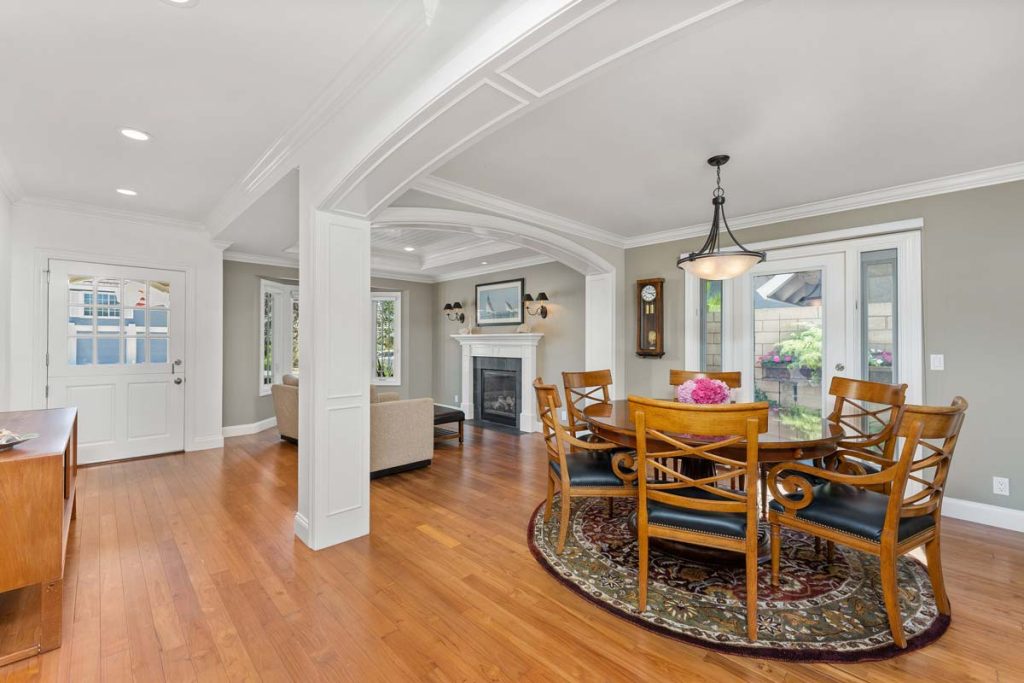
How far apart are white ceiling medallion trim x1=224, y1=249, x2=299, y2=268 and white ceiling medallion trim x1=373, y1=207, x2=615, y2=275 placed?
10.8 feet

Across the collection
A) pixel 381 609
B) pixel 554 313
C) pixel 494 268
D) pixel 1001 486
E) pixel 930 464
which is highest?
pixel 494 268

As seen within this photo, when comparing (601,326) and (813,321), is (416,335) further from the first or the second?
(813,321)

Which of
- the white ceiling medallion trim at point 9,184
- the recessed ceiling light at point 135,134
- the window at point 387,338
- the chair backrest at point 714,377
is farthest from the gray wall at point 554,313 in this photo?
the white ceiling medallion trim at point 9,184

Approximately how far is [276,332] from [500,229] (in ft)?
13.4

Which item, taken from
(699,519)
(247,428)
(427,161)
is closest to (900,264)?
(699,519)

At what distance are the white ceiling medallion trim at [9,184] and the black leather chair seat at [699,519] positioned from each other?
4667mm

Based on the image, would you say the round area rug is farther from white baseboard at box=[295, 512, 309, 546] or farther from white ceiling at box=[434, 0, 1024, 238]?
white ceiling at box=[434, 0, 1024, 238]

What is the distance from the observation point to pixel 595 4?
1210mm

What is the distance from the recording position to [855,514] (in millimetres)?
1896

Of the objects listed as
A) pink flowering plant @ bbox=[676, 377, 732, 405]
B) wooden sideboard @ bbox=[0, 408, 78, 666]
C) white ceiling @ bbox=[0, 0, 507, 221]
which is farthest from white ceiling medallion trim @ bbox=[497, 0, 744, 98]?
wooden sideboard @ bbox=[0, 408, 78, 666]

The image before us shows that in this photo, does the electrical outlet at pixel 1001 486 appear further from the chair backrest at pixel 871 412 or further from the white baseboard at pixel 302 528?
the white baseboard at pixel 302 528

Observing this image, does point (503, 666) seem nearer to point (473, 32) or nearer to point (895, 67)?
point (473, 32)

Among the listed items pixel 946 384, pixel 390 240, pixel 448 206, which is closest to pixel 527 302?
pixel 390 240

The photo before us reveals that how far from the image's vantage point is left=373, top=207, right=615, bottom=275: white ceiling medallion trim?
3316mm
